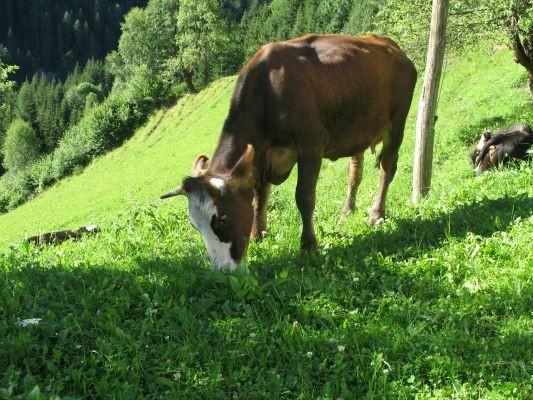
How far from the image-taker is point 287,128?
6.27m

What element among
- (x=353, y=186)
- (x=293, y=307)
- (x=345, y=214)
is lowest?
(x=345, y=214)

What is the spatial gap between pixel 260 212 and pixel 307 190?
1012 millimetres

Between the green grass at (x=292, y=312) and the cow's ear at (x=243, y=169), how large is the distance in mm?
904

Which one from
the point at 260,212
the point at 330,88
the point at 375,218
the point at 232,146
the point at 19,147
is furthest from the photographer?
the point at 19,147

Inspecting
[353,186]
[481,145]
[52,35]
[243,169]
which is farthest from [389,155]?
[52,35]

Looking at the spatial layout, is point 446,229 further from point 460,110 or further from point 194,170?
point 460,110

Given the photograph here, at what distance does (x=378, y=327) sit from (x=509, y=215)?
3039 millimetres

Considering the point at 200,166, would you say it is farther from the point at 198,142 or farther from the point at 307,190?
the point at 198,142

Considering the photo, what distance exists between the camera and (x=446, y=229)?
6.47m

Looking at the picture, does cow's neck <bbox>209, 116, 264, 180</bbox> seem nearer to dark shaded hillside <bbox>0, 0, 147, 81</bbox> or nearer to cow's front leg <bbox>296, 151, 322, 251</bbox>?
cow's front leg <bbox>296, 151, 322, 251</bbox>

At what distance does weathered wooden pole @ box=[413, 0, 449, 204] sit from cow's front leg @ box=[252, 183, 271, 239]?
2813 millimetres

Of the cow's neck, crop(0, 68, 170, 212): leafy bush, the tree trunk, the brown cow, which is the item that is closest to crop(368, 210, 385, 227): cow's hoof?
the brown cow

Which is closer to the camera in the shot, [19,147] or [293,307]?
[293,307]

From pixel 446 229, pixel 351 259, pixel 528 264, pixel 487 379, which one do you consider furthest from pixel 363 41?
pixel 487 379
